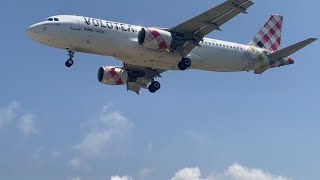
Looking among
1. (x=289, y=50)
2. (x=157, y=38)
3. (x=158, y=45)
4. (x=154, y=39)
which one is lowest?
(x=158, y=45)

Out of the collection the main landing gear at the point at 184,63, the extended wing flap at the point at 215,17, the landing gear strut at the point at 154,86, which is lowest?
the main landing gear at the point at 184,63

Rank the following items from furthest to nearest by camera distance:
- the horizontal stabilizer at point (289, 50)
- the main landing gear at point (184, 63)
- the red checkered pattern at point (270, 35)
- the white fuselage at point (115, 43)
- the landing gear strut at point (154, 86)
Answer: the red checkered pattern at point (270, 35) → the landing gear strut at point (154, 86) → the main landing gear at point (184, 63) → the horizontal stabilizer at point (289, 50) → the white fuselage at point (115, 43)

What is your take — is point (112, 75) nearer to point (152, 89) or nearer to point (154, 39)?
point (152, 89)

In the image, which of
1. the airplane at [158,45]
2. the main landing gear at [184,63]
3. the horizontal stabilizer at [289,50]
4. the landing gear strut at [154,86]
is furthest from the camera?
the landing gear strut at [154,86]

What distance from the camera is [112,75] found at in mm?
63469

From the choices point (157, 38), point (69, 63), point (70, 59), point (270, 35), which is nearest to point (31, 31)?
point (70, 59)

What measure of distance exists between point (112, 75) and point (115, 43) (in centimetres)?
993

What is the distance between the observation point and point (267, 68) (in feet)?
204

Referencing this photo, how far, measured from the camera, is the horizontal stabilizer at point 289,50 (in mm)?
55272

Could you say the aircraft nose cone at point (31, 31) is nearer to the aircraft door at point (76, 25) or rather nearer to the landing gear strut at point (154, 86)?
the aircraft door at point (76, 25)

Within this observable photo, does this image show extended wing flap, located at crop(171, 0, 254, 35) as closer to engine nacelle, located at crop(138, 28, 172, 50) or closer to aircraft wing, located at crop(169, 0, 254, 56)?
aircraft wing, located at crop(169, 0, 254, 56)

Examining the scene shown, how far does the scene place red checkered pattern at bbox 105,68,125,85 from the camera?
63375 millimetres

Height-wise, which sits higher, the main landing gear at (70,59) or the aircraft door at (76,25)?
the aircraft door at (76,25)

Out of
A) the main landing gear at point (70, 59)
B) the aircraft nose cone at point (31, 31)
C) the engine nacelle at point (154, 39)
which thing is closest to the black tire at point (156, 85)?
the engine nacelle at point (154, 39)
